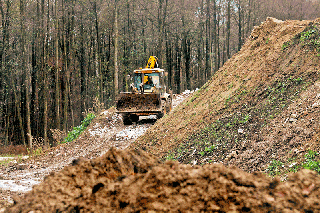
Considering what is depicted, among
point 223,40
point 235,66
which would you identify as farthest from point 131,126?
point 223,40

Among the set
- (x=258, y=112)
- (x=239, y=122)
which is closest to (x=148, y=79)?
(x=239, y=122)

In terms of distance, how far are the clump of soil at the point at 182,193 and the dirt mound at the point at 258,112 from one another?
3165 millimetres

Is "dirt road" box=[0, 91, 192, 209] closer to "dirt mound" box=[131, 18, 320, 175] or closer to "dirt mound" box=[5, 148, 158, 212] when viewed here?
"dirt mound" box=[131, 18, 320, 175]

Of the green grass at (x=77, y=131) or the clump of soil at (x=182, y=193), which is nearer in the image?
the clump of soil at (x=182, y=193)

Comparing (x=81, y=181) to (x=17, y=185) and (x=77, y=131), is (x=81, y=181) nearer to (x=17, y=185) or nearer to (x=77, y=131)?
(x=17, y=185)

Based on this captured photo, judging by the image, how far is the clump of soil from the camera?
8.10 ft

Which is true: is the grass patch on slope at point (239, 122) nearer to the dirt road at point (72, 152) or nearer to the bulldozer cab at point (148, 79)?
the dirt road at point (72, 152)

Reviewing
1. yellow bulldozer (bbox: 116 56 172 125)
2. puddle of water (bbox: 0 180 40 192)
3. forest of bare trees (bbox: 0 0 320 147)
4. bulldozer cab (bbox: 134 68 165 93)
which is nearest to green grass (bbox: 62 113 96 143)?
forest of bare trees (bbox: 0 0 320 147)

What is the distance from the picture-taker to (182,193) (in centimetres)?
264

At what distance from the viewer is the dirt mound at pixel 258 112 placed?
6508mm

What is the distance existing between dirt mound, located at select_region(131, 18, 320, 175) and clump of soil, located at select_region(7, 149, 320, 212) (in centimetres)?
317

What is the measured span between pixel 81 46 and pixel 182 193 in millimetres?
28568

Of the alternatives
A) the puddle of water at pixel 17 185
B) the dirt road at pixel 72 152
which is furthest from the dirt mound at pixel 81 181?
→ the puddle of water at pixel 17 185

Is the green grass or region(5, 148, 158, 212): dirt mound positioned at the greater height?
region(5, 148, 158, 212): dirt mound
